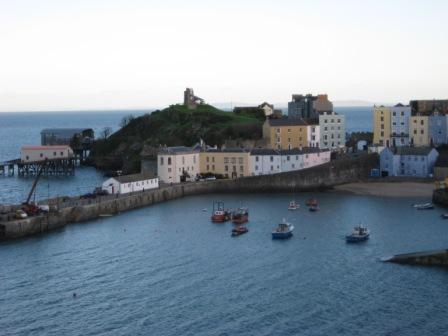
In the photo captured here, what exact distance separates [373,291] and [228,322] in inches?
315

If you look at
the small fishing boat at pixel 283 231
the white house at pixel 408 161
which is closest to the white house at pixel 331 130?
the white house at pixel 408 161

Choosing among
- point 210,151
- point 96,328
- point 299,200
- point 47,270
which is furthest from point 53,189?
point 96,328

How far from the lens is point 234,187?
72938 millimetres

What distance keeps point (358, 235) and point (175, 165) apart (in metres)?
30.1

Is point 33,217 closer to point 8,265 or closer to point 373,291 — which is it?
point 8,265

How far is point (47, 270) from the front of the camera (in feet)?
133

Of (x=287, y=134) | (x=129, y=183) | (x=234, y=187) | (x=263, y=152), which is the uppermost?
(x=287, y=134)

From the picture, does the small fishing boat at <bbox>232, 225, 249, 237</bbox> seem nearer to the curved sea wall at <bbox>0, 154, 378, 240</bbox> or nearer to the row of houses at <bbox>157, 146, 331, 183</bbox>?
the curved sea wall at <bbox>0, 154, 378, 240</bbox>

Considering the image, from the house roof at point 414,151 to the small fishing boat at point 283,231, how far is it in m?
30.0

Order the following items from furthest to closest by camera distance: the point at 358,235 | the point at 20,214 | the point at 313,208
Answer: the point at 313,208, the point at 20,214, the point at 358,235

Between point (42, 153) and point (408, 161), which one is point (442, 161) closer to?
Result: point (408, 161)

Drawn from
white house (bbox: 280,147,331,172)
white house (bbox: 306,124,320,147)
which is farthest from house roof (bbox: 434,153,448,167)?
white house (bbox: 306,124,320,147)

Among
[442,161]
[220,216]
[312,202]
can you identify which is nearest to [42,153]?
[312,202]

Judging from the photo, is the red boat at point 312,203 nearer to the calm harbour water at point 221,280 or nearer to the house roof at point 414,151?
the calm harbour water at point 221,280
